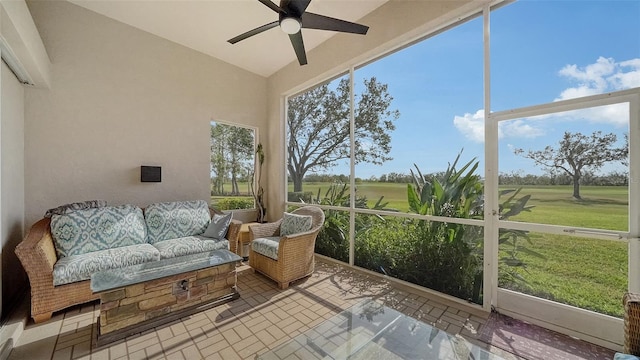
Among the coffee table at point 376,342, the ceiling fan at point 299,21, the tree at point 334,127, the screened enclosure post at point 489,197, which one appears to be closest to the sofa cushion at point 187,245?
the tree at point 334,127

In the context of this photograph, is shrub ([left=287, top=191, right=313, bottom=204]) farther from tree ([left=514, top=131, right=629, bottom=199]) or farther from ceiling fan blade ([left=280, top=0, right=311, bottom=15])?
tree ([left=514, top=131, right=629, bottom=199])

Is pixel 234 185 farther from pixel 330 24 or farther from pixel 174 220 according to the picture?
pixel 330 24

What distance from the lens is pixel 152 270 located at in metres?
2.40

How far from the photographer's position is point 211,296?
8.58 feet

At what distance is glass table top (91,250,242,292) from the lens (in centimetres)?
211

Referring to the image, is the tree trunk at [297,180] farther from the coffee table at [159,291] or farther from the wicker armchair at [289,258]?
the coffee table at [159,291]

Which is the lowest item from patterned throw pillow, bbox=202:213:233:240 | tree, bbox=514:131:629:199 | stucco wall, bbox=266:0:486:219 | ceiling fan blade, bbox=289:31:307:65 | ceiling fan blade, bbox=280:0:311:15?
patterned throw pillow, bbox=202:213:233:240

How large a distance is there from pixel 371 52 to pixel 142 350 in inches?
166

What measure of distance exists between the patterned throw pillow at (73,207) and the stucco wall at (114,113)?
320 mm

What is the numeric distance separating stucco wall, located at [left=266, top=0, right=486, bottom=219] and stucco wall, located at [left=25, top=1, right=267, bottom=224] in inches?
45.1

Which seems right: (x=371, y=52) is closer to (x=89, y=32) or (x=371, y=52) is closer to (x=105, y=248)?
(x=89, y=32)

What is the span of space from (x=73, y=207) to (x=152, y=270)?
1528 millimetres

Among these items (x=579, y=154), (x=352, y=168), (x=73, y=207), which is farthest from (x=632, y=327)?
(x=73, y=207)

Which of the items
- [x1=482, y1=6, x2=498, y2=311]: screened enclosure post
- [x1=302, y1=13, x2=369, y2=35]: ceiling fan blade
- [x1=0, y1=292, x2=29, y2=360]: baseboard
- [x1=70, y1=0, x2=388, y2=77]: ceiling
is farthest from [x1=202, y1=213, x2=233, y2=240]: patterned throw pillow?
[x1=482, y1=6, x2=498, y2=311]: screened enclosure post
